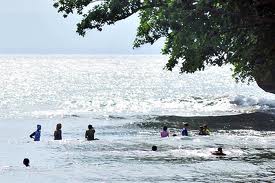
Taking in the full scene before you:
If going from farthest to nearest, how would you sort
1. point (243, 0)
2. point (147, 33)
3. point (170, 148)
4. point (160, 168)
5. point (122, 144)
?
1. point (147, 33)
2. point (122, 144)
3. point (170, 148)
4. point (160, 168)
5. point (243, 0)

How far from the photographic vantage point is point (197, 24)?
35812mm

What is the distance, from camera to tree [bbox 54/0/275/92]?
21.9 m

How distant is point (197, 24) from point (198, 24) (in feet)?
0.22

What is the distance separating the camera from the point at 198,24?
35781 mm

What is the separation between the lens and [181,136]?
43031mm

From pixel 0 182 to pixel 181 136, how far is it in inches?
725

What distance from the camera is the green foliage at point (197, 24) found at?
72.7ft

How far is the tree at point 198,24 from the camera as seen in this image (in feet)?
71.7

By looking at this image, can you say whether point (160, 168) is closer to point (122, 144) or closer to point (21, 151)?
point (122, 144)

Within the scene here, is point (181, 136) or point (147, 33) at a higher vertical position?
point (147, 33)

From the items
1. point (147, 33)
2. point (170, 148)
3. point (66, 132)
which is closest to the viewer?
point (170, 148)

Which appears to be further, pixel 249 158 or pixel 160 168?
pixel 249 158

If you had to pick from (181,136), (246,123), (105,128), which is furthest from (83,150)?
(246,123)

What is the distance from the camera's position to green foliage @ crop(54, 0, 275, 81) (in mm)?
22172
